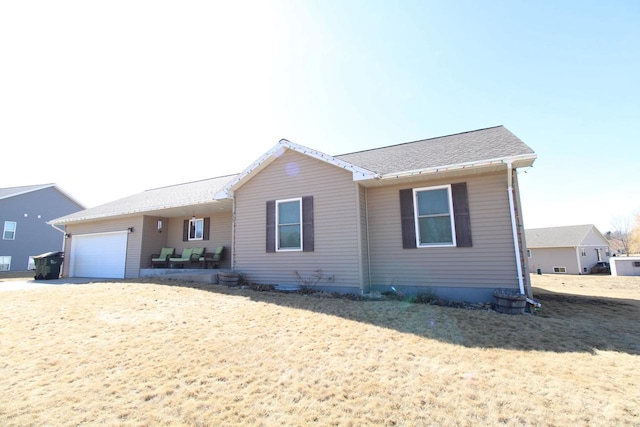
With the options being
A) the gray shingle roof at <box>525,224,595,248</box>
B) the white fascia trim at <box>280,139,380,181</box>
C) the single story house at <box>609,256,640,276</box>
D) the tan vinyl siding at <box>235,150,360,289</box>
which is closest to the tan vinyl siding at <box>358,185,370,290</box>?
the tan vinyl siding at <box>235,150,360,289</box>

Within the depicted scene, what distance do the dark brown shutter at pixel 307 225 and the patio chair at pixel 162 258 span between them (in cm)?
825

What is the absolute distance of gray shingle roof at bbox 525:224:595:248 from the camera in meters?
29.4

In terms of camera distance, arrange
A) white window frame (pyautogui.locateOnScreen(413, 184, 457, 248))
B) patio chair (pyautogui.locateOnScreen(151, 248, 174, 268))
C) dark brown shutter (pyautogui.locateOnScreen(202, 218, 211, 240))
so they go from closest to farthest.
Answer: white window frame (pyautogui.locateOnScreen(413, 184, 457, 248))
dark brown shutter (pyautogui.locateOnScreen(202, 218, 211, 240))
patio chair (pyautogui.locateOnScreen(151, 248, 174, 268))

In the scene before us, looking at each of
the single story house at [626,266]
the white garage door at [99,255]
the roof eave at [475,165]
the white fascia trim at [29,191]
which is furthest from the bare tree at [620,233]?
the white fascia trim at [29,191]

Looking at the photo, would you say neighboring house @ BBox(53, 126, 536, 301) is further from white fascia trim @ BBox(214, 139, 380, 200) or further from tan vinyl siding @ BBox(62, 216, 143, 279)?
tan vinyl siding @ BBox(62, 216, 143, 279)

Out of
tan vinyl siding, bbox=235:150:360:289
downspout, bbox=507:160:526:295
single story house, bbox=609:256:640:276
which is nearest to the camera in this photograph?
downspout, bbox=507:160:526:295

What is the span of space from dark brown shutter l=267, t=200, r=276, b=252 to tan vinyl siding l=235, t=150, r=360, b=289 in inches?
6.9

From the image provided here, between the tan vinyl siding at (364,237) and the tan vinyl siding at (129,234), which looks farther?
the tan vinyl siding at (129,234)

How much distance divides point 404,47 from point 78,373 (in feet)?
40.0

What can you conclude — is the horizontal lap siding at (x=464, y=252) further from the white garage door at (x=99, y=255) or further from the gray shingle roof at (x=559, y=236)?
the gray shingle roof at (x=559, y=236)

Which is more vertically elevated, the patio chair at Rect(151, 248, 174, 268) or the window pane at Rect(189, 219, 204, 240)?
the window pane at Rect(189, 219, 204, 240)

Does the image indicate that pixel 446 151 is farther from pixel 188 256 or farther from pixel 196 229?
pixel 188 256

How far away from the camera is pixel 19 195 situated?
893 inches

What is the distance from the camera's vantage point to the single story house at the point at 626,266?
79.9 feet
